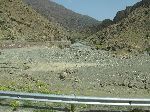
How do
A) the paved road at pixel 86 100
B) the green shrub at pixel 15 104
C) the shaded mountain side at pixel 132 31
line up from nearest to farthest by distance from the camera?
1. the paved road at pixel 86 100
2. the green shrub at pixel 15 104
3. the shaded mountain side at pixel 132 31

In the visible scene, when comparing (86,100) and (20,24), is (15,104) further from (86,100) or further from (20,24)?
(20,24)

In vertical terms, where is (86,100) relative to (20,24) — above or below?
below

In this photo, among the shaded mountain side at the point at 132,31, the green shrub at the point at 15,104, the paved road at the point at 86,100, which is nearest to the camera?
the paved road at the point at 86,100

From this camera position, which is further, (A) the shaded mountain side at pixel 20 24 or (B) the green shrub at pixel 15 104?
(A) the shaded mountain side at pixel 20 24

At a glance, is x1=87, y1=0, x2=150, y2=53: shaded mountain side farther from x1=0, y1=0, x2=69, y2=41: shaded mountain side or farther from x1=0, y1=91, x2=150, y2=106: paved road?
x1=0, y1=91, x2=150, y2=106: paved road

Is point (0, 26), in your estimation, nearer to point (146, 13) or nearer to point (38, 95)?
point (146, 13)

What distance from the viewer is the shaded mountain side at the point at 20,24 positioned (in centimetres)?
8488

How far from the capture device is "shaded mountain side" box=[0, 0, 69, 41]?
278 feet

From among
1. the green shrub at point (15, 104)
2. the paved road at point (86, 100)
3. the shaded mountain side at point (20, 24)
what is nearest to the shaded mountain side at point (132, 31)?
the shaded mountain side at point (20, 24)

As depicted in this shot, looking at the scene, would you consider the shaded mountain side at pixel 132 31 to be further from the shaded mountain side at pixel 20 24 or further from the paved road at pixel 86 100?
the paved road at pixel 86 100

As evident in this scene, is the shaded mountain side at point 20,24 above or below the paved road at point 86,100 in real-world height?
above

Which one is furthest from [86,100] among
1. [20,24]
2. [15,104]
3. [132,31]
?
[132,31]

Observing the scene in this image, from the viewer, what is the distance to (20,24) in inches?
3858

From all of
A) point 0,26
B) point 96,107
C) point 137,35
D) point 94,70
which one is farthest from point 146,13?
point 96,107
